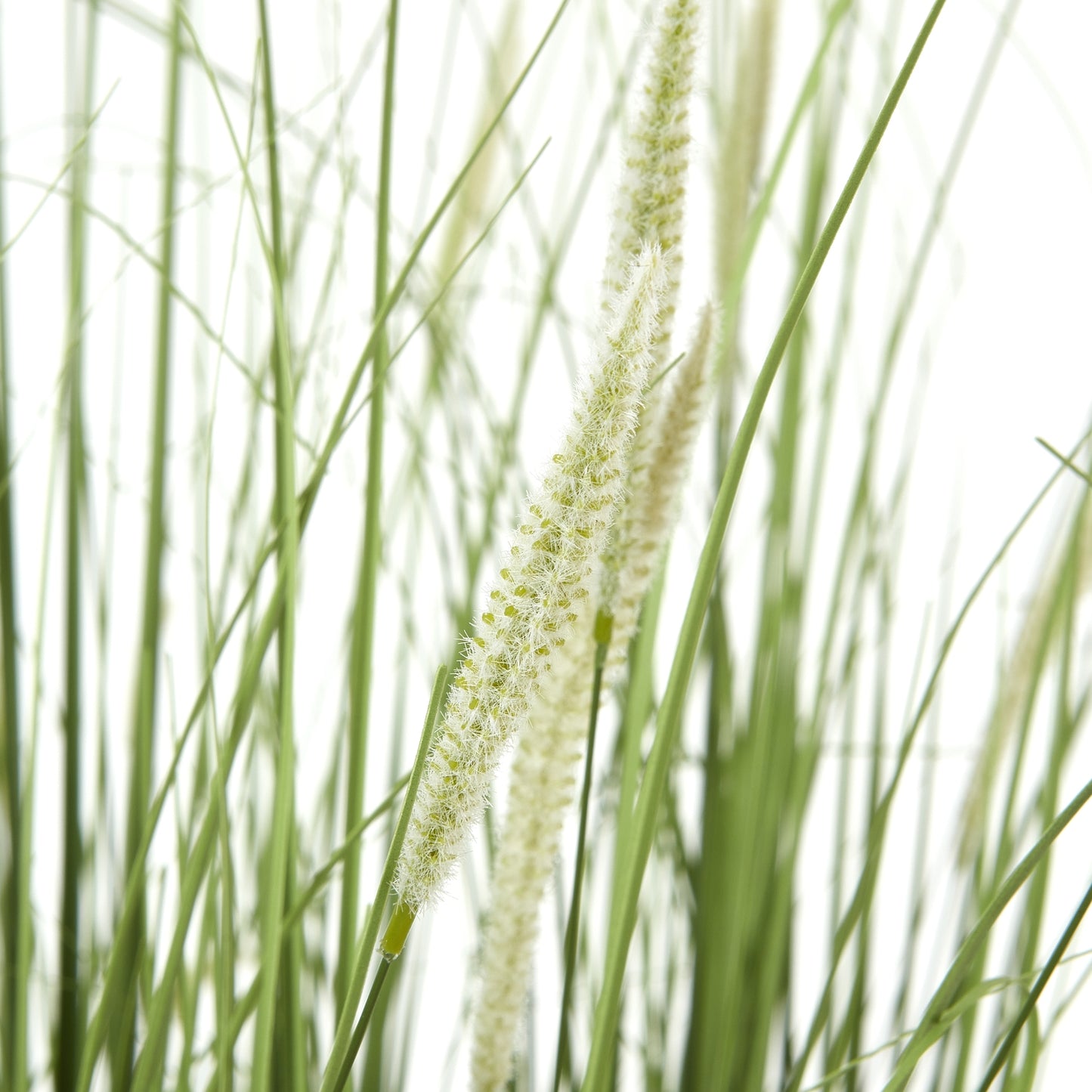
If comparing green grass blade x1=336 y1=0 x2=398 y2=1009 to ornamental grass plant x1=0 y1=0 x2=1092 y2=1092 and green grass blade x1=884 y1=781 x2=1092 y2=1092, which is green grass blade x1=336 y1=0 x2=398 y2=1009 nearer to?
ornamental grass plant x1=0 y1=0 x2=1092 y2=1092


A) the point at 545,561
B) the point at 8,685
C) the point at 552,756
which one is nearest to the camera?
the point at 545,561

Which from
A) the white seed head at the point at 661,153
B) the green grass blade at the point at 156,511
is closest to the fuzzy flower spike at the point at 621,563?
the white seed head at the point at 661,153

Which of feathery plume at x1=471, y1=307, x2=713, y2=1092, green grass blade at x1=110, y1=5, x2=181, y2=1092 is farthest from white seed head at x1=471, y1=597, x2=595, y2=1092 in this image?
green grass blade at x1=110, y1=5, x2=181, y2=1092

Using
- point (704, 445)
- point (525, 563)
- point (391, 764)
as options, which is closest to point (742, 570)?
point (704, 445)

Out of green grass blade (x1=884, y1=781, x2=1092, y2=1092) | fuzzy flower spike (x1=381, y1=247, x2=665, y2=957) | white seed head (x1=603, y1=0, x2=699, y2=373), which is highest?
white seed head (x1=603, y1=0, x2=699, y2=373)

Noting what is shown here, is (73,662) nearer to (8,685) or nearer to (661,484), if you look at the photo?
(8,685)

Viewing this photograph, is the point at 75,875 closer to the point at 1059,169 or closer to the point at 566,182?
the point at 566,182

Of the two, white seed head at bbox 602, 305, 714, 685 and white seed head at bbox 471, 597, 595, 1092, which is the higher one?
white seed head at bbox 602, 305, 714, 685

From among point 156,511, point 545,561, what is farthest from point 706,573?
point 156,511

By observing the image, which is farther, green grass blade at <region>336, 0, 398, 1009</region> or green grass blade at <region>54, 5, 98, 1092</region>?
green grass blade at <region>54, 5, 98, 1092</region>
